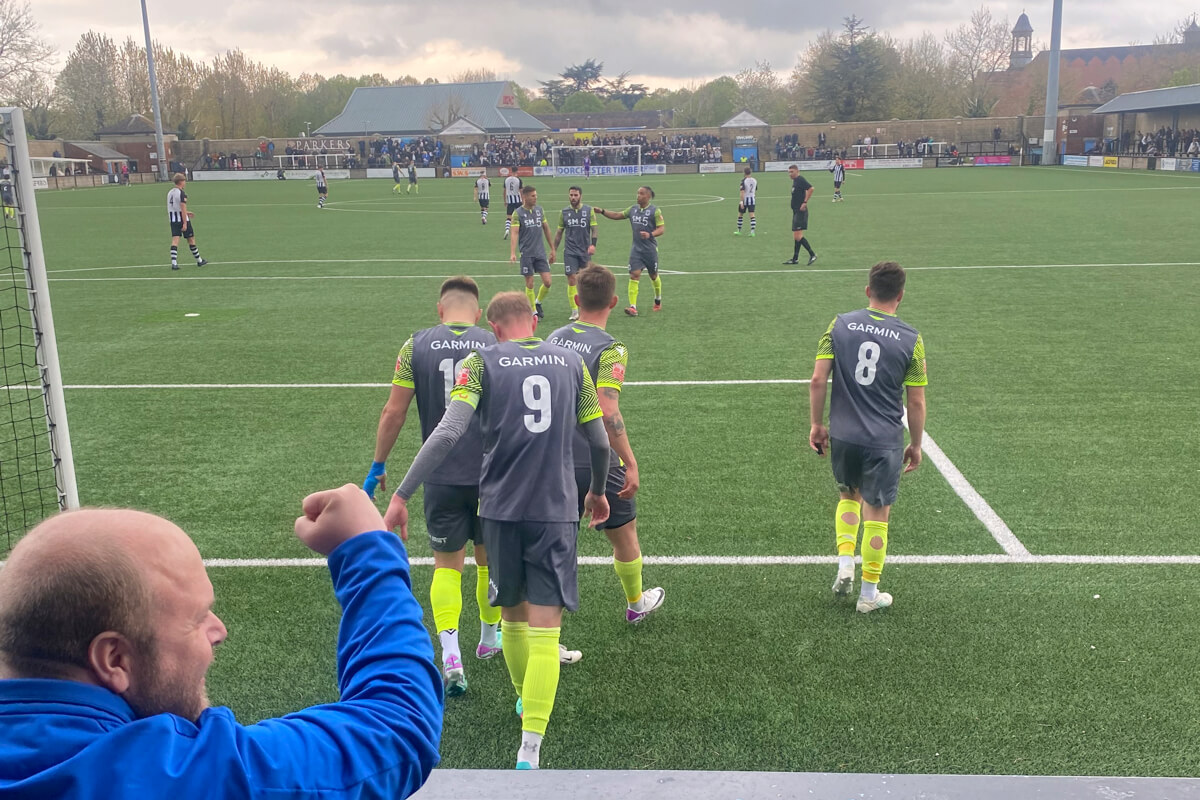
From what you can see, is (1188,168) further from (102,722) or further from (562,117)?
(562,117)

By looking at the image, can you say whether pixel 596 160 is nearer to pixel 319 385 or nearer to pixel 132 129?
pixel 132 129

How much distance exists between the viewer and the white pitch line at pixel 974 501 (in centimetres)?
670

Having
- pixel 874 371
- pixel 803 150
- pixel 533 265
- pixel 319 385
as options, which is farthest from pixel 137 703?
pixel 803 150

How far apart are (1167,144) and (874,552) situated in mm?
62634

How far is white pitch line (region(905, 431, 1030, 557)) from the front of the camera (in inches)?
264

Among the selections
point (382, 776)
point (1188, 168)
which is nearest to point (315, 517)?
point (382, 776)

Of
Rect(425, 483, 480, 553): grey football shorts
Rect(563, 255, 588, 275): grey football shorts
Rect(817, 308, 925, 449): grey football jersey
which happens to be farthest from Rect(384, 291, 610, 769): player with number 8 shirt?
Rect(563, 255, 588, 275): grey football shorts

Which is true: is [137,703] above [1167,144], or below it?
below

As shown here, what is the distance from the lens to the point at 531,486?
4422mm

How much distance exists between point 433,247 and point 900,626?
2086 cm

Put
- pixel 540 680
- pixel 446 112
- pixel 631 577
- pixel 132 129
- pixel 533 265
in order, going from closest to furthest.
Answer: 1. pixel 540 680
2. pixel 631 577
3. pixel 533 265
4. pixel 132 129
5. pixel 446 112

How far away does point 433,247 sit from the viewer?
24.8m

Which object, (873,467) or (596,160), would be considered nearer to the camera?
(873,467)

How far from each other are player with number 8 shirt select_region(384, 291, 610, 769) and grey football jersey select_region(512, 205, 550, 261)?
11.6 meters
